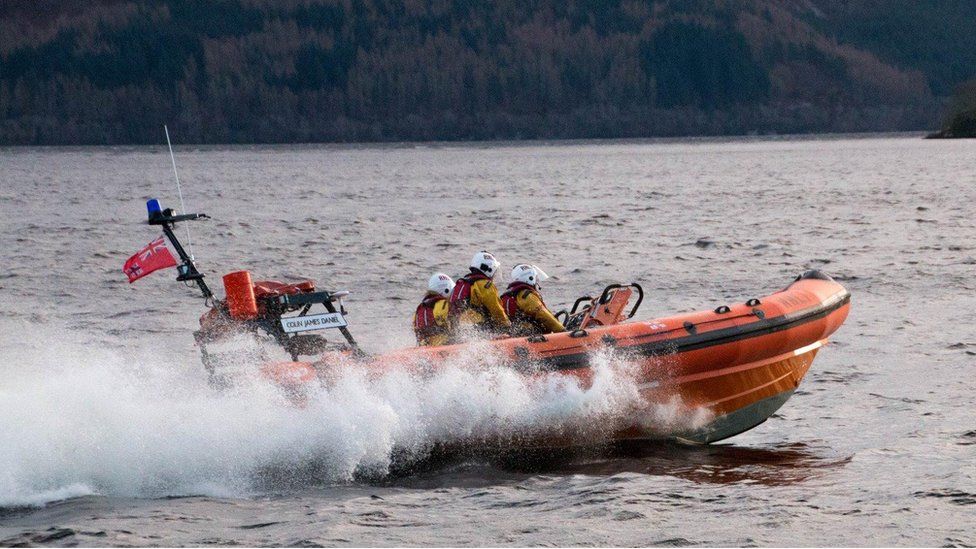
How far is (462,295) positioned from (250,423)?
206 centimetres

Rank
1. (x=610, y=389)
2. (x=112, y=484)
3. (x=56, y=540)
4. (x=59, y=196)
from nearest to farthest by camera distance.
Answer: (x=56, y=540) → (x=112, y=484) → (x=610, y=389) → (x=59, y=196)

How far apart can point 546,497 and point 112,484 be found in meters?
2.62

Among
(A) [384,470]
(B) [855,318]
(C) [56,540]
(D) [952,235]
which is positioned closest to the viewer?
(C) [56,540]

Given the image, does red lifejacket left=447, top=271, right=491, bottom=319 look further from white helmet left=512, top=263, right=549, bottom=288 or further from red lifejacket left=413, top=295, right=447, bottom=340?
white helmet left=512, top=263, right=549, bottom=288

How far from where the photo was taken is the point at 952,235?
24.0 metres

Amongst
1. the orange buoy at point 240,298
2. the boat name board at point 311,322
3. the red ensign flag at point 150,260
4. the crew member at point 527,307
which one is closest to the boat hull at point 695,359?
the boat name board at point 311,322

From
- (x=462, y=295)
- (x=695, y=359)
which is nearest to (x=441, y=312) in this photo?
(x=462, y=295)

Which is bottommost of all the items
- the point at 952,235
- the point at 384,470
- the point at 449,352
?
the point at 952,235

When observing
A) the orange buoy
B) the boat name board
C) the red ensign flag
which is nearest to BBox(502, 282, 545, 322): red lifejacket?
the boat name board

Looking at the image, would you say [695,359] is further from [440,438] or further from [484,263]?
[440,438]

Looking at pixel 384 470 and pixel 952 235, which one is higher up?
pixel 384 470

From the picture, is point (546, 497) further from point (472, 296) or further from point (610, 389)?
point (472, 296)

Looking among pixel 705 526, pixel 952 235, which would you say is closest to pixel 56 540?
pixel 705 526

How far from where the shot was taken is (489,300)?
949 centimetres
